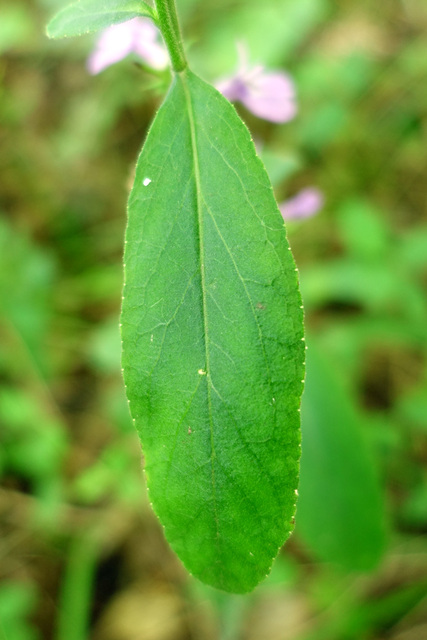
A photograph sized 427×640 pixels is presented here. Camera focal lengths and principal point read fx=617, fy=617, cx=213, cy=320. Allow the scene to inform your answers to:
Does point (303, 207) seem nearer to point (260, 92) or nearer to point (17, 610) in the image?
point (260, 92)

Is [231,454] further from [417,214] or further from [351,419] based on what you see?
[417,214]

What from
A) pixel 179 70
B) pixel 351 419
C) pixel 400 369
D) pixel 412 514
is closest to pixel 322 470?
pixel 351 419

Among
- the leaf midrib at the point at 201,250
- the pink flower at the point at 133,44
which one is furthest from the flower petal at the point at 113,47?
the leaf midrib at the point at 201,250

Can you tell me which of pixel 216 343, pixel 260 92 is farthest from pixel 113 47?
pixel 216 343

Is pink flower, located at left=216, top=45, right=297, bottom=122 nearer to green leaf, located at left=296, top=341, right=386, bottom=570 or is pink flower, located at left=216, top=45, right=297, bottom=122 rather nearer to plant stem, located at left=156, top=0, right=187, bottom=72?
plant stem, located at left=156, top=0, right=187, bottom=72

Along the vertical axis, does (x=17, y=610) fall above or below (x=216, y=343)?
below

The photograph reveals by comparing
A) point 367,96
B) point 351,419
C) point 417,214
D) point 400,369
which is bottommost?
point 351,419
